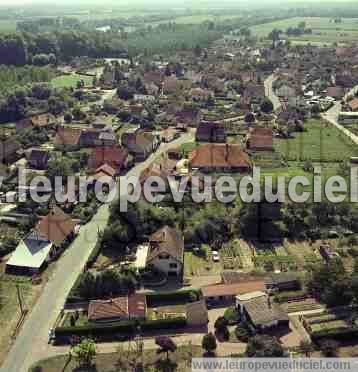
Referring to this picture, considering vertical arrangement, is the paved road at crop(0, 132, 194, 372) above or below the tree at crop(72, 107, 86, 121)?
below

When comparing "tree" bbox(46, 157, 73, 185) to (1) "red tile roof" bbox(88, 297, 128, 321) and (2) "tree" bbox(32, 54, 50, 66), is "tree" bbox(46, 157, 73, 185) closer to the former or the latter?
(1) "red tile roof" bbox(88, 297, 128, 321)

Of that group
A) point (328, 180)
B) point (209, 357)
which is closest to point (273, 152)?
point (328, 180)

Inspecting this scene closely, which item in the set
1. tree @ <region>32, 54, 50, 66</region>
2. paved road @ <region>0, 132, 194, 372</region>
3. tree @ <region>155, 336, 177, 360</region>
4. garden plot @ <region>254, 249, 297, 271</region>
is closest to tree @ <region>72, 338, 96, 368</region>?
paved road @ <region>0, 132, 194, 372</region>

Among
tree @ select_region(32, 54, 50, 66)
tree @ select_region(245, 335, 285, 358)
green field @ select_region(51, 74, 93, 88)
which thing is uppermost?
tree @ select_region(32, 54, 50, 66)

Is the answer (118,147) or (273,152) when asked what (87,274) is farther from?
(273,152)

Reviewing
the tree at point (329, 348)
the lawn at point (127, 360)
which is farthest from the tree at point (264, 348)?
the lawn at point (127, 360)

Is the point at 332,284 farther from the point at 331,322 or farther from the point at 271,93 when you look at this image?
the point at 271,93

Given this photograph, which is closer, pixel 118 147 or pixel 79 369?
pixel 79 369
